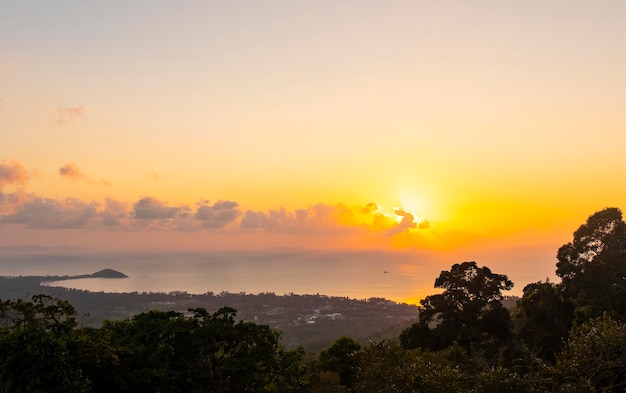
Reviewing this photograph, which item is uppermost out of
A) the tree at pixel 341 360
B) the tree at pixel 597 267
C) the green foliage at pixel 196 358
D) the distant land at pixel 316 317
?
the tree at pixel 597 267

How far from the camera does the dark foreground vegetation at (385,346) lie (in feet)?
59.4

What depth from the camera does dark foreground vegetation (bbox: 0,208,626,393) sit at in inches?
713

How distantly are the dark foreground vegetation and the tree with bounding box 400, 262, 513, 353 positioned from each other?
93 mm

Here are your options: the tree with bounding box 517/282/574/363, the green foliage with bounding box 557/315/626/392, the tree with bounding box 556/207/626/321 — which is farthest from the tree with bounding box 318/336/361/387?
the green foliage with bounding box 557/315/626/392

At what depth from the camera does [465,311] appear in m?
39.8

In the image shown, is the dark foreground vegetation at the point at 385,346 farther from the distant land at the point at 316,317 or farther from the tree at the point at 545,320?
the distant land at the point at 316,317

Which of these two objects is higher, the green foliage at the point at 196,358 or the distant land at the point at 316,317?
the green foliage at the point at 196,358

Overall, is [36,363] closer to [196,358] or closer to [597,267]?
[196,358]

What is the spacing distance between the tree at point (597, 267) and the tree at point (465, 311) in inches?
214

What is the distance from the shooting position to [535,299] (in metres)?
39.8

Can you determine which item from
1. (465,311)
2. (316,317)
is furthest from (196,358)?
(316,317)

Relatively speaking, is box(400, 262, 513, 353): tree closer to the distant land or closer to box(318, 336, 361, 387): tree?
box(318, 336, 361, 387): tree

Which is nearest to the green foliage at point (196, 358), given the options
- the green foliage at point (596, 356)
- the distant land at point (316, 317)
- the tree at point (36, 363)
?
the tree at point (36, 363)

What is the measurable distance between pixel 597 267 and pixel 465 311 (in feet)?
35.1
